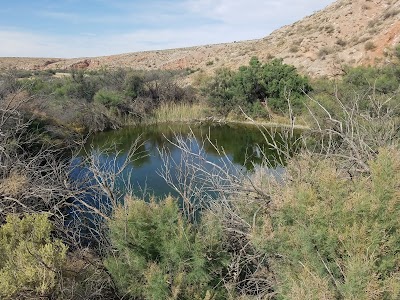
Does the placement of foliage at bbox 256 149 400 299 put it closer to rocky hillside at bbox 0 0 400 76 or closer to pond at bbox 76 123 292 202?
pond at bbox 76 123 292 202

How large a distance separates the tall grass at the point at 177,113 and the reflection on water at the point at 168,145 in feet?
3.57

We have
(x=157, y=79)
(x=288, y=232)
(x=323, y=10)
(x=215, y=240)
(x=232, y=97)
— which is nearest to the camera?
(x=288, y=232)

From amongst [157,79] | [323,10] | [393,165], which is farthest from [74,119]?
[323,10]

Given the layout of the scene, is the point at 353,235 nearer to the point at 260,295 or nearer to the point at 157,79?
the point at 260,295

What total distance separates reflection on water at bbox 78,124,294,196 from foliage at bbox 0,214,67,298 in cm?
776

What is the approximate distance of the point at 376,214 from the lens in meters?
3.41

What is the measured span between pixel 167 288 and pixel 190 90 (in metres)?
26.4

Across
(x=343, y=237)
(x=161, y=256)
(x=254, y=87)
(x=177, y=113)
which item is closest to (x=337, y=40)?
(x=254, y=87)

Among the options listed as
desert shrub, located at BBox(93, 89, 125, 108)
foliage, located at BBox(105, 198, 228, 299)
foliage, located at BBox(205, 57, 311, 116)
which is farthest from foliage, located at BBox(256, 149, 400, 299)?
desert shrub, located at BBox(93, 89, 125, 108)

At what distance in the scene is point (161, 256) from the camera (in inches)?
196

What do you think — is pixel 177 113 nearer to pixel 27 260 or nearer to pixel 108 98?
pixel 108 98

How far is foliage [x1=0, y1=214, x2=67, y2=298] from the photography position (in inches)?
164

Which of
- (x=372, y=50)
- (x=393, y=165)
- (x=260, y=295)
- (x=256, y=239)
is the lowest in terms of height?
(x=260, y=295)

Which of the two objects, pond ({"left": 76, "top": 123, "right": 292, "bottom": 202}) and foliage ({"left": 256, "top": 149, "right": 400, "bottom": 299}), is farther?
pond ({"left": 76, "top": 123, "right": 292, "bottom": 202})
